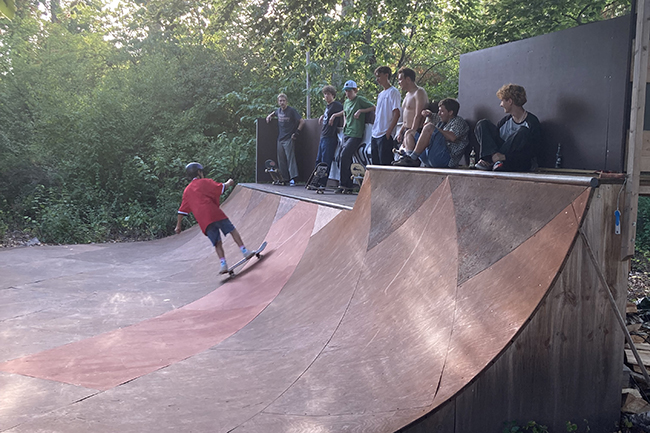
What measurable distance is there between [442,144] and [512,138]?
996 millimetres

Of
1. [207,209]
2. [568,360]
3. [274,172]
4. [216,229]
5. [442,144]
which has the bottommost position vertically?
[568,360]

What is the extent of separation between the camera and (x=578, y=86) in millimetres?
4957

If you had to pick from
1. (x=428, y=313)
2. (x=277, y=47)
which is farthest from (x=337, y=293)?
(x=277, y=47)

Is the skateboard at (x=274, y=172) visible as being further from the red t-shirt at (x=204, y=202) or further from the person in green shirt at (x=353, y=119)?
the red t-shirt at (x=204, y=202)

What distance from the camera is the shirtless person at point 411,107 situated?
6.63 metres

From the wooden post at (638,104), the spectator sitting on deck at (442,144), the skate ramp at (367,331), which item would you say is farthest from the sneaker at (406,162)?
the wooden post at (638,104)

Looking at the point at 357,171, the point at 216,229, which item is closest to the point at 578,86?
the point at 357,171

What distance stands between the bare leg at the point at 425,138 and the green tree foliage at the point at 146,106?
483 centimetres

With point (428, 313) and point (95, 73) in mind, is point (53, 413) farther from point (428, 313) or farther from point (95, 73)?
point (95, 73)

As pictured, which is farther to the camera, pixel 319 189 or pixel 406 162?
pixel 319 189

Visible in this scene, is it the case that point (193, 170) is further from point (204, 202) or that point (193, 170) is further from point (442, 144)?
point (442, 144)

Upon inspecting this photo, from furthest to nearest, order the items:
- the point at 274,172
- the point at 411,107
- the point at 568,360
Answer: the point at 274,172
the point at 411,107
the point at 568,360

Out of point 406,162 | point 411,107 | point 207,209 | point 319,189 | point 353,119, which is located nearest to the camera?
point 406,162

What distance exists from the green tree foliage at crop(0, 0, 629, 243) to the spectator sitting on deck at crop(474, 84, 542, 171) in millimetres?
5404
